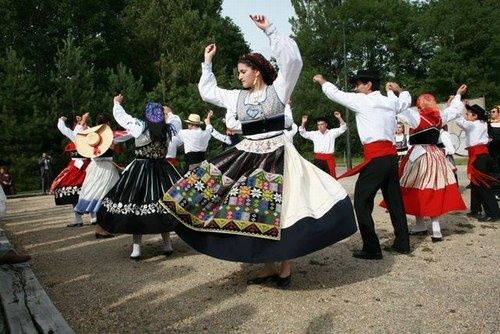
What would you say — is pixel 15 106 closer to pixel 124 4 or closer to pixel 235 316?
pixel 124 4

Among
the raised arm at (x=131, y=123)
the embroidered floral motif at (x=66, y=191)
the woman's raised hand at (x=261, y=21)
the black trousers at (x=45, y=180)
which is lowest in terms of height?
the black trousers at (x=45, y=180)

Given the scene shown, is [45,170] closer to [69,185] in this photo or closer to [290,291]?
[69,185]

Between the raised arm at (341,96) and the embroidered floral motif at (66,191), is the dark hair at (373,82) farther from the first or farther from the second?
the embroidered floral motif at (66,191)

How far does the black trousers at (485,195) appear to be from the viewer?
663 cm

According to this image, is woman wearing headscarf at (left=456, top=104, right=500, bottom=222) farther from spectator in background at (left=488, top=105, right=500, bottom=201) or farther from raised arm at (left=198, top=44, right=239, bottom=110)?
raised arm at (left=198, top=44, right=239, bottom=110)

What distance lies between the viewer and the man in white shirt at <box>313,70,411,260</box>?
15.4 ft

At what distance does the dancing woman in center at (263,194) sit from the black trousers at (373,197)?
1126 mm

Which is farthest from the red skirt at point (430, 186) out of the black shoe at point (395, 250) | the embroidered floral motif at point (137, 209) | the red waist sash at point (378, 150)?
the embroidered floral motif at point (137, 209)

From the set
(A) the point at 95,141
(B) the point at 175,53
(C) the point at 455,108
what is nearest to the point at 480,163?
(C) the point at 455,108

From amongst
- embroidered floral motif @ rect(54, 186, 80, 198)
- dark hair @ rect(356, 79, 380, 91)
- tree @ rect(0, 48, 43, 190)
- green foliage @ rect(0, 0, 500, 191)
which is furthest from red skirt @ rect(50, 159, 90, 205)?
tree @ rect(0, 48, 43, 190)

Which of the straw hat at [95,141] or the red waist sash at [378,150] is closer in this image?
the red waist sash at [378,150]

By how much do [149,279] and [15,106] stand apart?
17.2m

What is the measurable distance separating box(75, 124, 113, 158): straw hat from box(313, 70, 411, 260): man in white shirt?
3099mm

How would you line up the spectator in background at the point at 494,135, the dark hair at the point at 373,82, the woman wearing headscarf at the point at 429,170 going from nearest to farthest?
the dark hair at the point at 373,82, the woman wearing headscarf at the point at 429,170, the spectator in background at the point at 494,135
